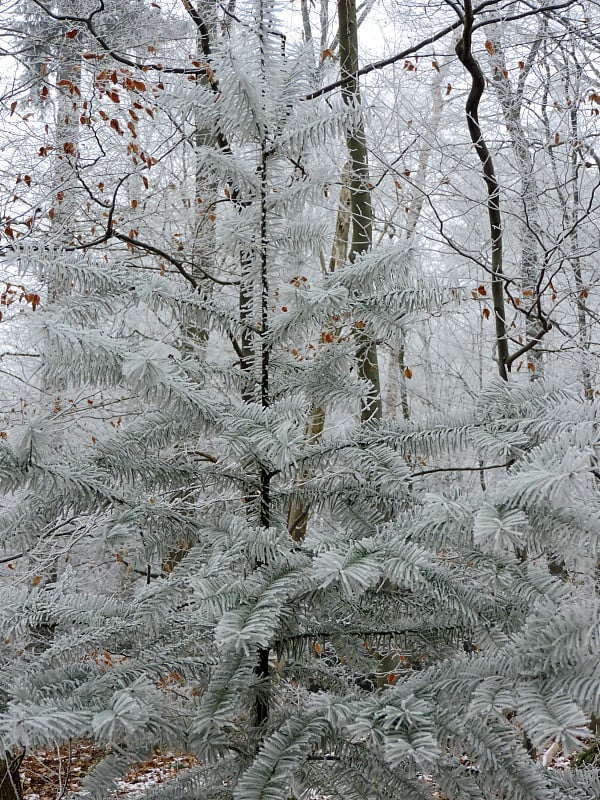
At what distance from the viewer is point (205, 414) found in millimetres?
1325

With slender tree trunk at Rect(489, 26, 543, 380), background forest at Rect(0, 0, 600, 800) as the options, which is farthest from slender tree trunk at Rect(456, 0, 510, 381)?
background forest at Rect(0, 0, 600, 800)

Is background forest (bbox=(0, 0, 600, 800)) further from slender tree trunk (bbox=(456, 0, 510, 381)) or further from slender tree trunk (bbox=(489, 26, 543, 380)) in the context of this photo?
slender tree trunk (bbox=(489, 26, 543, 380))

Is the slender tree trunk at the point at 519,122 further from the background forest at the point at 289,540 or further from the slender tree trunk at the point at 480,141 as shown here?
the background forest at the point at 289,540

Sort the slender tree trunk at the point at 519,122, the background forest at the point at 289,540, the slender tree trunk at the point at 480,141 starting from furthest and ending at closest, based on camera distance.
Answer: the slender tree trunk at the point at 519,122, the slender tree trunk at the point at 480,141, the background forest at the point at 289,540

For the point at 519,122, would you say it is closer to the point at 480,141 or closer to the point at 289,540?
the point at 480,141

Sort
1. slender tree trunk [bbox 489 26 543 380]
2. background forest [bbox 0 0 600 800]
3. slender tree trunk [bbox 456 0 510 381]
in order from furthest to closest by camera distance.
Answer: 1. slender tree trunk [bbox 489 26 543 380]
2. slender tree trunk [bbox 456 0 510 381]
3. background forest [bbox 0 0 600 800]

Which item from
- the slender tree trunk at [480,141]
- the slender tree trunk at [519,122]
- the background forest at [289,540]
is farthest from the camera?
the slender tree trunk at [519,122]

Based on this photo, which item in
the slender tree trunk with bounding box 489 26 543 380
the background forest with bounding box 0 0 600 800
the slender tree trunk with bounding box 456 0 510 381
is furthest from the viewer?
the slender tree trunk with bounding box 489 26 543 380

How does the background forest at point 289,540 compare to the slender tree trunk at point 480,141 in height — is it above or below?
below

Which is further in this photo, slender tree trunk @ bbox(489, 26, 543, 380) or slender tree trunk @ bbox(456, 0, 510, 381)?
slender tree trunk @ bbox(489, 26, 543, 380)

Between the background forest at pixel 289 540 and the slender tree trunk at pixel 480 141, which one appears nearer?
the background forest at pixel 289 540

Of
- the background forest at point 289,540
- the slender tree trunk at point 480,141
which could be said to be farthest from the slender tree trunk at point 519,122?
the background forest at point 289,540

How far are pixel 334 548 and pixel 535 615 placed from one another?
0.33m

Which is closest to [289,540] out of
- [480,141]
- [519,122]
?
[480,141]
